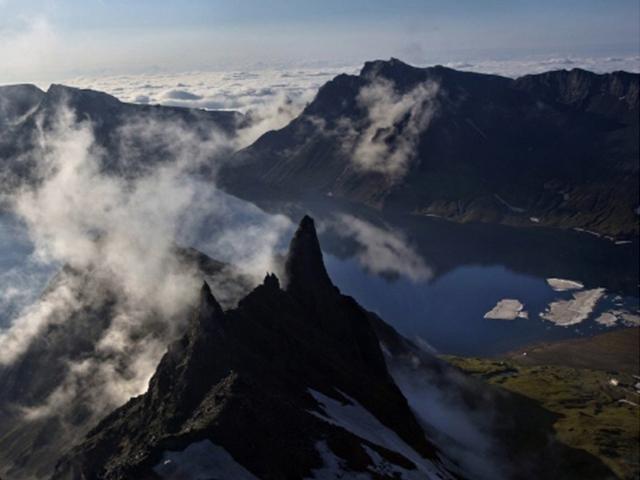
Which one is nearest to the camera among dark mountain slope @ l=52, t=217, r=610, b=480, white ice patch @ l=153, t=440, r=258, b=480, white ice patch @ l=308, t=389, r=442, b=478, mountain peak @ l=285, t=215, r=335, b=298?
white ice patch @ l=153, t=440, r=258, b=480

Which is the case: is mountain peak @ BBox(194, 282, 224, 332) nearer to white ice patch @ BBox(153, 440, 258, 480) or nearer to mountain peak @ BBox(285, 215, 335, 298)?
white ice patch @ BBox(153, 440, 258, 480)

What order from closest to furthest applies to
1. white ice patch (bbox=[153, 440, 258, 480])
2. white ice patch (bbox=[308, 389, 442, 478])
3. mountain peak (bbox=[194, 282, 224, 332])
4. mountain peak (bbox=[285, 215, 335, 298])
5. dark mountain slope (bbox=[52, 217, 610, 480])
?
white ice patch (bbox=[153, 440, 258, 480]) < dark mountain slope (bbox=[52, 217, 610, 480]) < white ice patch (bbox=[308, 389, 442, 478]) < mountain peak (bbox=[194, 282, 224, 332]) < mountain peak (bbox=[285, 215, 335, 298])

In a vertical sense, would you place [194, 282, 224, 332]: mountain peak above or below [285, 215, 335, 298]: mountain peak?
above

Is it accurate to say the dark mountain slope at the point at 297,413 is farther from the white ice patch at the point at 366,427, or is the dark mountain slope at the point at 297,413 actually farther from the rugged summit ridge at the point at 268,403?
the white ice patch at the point at 366,427

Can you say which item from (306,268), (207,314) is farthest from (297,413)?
(306,268)

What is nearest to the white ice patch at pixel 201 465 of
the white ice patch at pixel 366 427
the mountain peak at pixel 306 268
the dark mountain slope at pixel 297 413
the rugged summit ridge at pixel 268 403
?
the dark mountain slope at pixel 297 413

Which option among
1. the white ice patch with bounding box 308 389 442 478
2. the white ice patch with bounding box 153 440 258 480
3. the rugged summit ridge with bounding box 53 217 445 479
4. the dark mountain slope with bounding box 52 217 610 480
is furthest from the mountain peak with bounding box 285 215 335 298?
the white ice patch with bounding box 153 440 258 480

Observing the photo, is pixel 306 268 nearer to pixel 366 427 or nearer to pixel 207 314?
pixel 207 314
